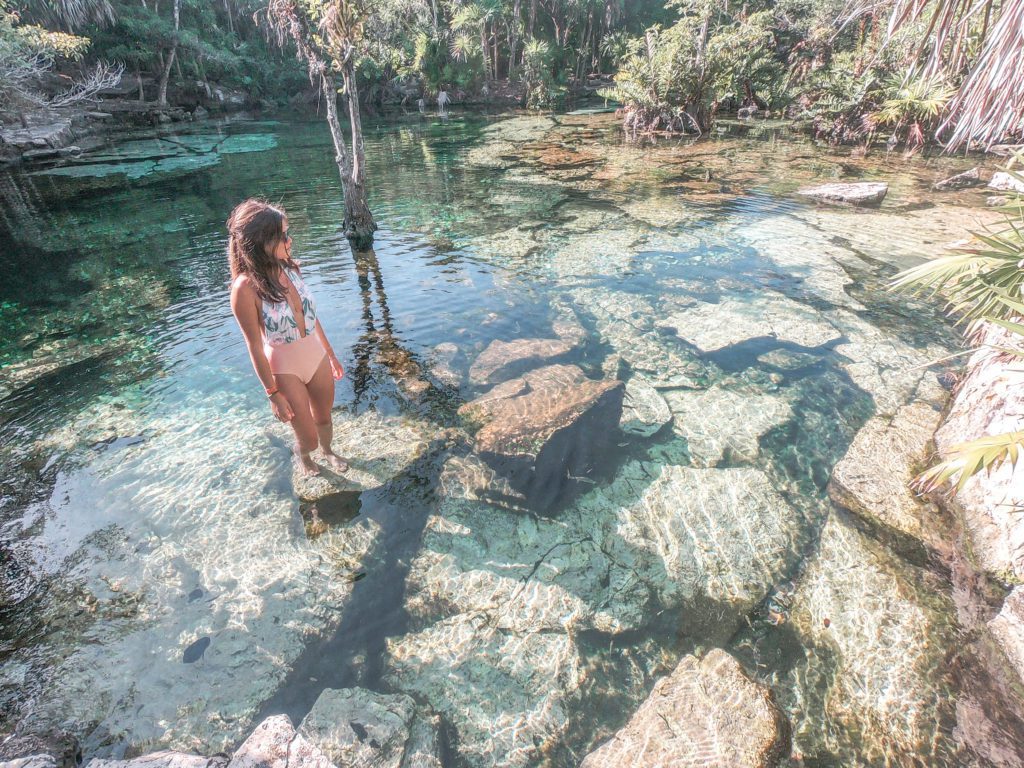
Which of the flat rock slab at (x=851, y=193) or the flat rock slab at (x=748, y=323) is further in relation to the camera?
the flat rock slab at (x=851, y=193)

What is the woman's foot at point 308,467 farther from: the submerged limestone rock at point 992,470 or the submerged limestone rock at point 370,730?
the submerged limestone rock at point 992,470

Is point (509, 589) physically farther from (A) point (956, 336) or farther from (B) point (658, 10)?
(B) point (658, 10)


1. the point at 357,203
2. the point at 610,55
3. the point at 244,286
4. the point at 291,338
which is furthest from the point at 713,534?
the point at 610,55

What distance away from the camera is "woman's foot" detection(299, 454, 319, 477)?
13.3 ft

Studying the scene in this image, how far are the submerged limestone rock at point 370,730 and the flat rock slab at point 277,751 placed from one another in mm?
49

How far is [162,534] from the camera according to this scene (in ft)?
12.1

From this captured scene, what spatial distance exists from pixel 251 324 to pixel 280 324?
0.19m

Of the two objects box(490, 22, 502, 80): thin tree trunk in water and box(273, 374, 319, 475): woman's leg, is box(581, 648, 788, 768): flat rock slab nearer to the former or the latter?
box(273, 374, 319, 475): woman's leg

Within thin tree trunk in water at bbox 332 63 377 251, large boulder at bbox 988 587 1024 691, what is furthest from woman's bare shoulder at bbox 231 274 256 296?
thin tree trunk in water at bbox 332 63 377 251

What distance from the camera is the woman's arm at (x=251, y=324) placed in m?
2.99

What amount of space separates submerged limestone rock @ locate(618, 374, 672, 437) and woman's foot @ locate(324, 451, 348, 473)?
8.81 ft

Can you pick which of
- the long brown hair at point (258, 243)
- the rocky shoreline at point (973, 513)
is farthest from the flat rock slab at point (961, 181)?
the long brown hair at point (258, 243)

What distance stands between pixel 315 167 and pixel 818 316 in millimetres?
16702

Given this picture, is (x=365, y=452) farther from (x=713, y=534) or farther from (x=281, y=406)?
(x=713, y=534)
